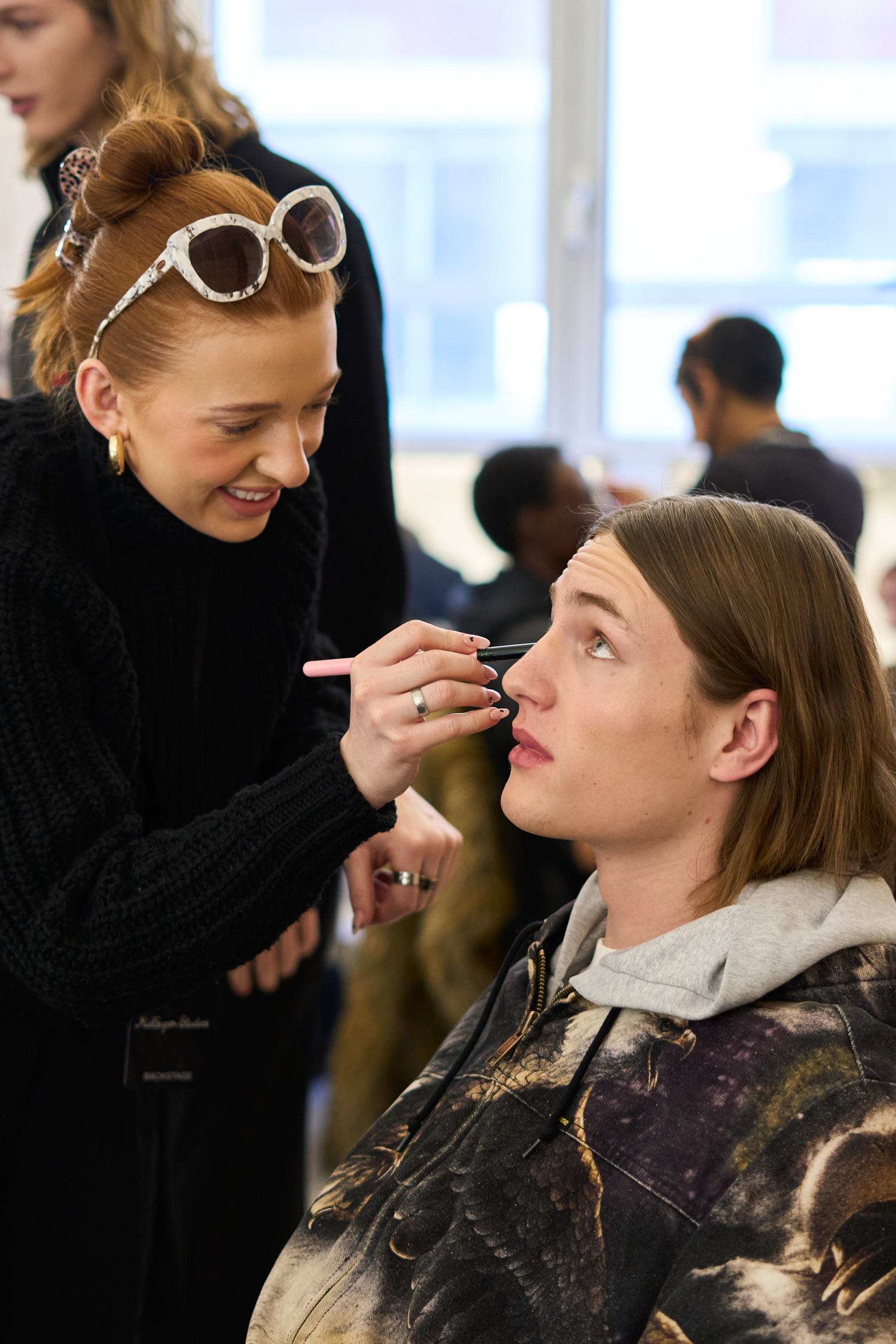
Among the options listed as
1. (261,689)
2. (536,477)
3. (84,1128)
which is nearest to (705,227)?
(536,477)

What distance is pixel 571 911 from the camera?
127 cm

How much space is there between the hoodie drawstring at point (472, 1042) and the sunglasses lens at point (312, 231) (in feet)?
2.25

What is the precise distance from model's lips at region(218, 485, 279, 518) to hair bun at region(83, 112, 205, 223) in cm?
25

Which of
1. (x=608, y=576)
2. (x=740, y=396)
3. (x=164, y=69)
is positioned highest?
(x=164, y=69)

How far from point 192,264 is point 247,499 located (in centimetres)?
20

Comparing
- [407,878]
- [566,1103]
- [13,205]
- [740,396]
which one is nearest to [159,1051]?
[407,878]

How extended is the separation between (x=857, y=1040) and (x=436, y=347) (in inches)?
137

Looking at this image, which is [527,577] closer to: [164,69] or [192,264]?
[164,69]

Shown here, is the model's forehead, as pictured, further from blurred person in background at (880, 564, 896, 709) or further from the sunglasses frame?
blurred person in background at (880, 564, 896, 709)

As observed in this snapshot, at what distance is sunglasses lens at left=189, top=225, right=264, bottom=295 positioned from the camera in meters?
1.05

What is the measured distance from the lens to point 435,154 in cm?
404

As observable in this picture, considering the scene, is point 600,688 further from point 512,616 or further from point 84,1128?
point 512,616

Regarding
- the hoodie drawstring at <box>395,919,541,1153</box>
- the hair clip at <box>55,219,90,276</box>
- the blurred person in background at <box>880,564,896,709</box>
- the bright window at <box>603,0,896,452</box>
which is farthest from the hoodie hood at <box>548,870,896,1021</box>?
the bright window at <box>603,0,896,452</box>

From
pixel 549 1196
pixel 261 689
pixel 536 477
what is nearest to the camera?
pixel 549 1196
